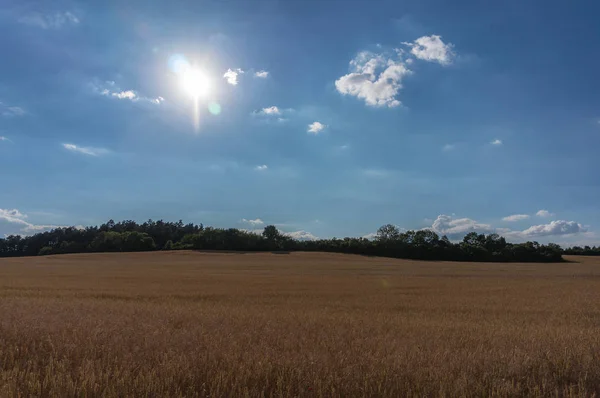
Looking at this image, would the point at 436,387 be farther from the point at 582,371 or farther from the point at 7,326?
the point at 7,326

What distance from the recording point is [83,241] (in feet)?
451

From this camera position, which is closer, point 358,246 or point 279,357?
point 279,357

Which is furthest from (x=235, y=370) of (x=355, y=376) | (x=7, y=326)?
(x=7, y=326)

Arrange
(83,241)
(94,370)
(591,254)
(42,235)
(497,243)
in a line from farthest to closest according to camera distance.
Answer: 1. (42,235)
2. (83,241)
3. (591,254)
4. (497,243)
5. (94,370)

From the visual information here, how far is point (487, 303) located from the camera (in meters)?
20.7

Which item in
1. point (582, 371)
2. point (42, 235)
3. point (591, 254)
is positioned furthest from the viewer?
point (42, 235)

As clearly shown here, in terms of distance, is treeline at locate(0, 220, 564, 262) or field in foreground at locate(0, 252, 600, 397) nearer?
field in foreground at locate(0, 252, 600, 397)

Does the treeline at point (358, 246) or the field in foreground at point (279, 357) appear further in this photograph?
the treeline at point (358, 246)

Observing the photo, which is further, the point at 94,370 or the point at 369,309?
the point at 369,309

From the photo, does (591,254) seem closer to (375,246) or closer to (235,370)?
(375,246)

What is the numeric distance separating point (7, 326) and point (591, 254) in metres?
152

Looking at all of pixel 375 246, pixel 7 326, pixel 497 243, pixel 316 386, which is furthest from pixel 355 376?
pixel 497 243

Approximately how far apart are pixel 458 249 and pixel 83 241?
118435 millimetres

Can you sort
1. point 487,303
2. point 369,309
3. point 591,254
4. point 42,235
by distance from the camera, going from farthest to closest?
point 42,235 < point 591,254 < point 487,303 < point 369,309
